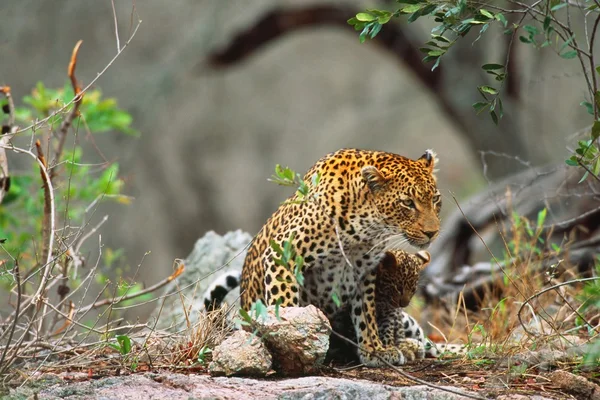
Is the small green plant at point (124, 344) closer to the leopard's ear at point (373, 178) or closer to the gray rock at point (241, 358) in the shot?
the gray rock at point (241, 358)

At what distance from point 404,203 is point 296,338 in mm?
1260

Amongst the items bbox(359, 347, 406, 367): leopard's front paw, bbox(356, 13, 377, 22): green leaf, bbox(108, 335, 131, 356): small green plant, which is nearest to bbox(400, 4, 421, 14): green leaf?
bbox(356, 13, 377, 22): green leaf

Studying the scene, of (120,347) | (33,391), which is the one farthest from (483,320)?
(33,391)

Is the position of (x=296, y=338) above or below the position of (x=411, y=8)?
below

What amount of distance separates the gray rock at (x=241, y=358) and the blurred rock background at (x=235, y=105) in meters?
10.1

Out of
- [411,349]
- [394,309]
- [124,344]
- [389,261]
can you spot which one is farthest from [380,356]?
[124,344]

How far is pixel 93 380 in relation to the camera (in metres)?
4.66

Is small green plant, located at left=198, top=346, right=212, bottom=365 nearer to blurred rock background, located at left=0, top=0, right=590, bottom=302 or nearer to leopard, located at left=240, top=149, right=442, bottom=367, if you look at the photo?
leopard, located at left=240, top=149, right=442, bottom=367

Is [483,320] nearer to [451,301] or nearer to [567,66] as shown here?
[451,301]

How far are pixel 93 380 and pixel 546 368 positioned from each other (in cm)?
263

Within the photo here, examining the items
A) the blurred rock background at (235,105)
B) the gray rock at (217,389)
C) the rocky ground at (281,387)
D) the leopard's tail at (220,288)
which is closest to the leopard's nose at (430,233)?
the rocky ground at (281,387)

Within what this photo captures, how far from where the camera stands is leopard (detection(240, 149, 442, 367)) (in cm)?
546

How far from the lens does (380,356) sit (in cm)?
556

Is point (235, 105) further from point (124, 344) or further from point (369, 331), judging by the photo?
point (124, 344)
